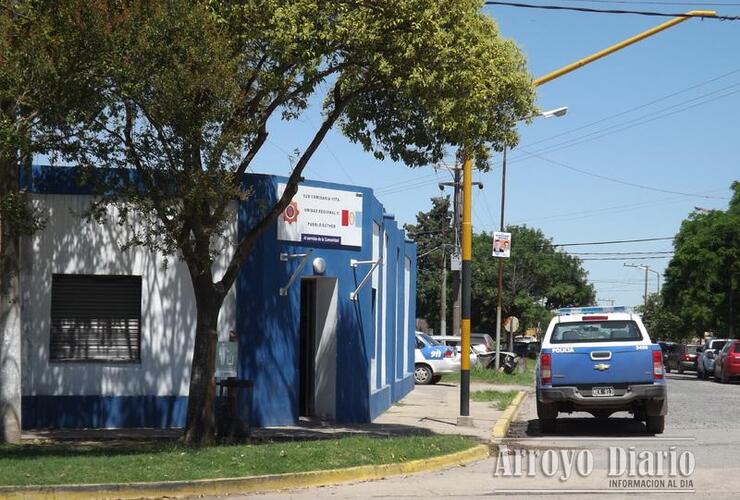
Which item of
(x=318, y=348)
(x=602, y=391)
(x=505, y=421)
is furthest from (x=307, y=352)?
(x=602, y=391)

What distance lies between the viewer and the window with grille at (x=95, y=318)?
1653 centimetres

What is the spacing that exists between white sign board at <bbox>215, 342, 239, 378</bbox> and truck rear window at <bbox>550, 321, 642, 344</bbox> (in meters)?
5.27

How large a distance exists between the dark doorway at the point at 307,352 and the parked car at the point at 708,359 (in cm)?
2710

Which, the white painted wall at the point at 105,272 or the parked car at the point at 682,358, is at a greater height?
the white painted wall at the point at 105,272

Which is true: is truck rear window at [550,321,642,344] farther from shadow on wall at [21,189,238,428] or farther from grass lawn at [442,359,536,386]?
grass lawn at [442,359,536,386]

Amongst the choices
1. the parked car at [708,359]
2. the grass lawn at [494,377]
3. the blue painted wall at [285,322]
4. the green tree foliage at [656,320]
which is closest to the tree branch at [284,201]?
the blue painted wall at [285,322]

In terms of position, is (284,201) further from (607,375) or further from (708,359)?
(708,359)

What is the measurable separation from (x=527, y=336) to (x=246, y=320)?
68.2 m

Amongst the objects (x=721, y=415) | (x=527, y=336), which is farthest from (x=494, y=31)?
(x=527, y=336)

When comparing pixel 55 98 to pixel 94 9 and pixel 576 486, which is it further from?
pixel 576 486

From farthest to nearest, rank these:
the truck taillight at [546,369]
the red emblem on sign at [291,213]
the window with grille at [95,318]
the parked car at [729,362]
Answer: the parked car at [729,362] → the red emblem on sign at [291,213] → the window with grille at [95,318] → the truck taillight at [546,369]

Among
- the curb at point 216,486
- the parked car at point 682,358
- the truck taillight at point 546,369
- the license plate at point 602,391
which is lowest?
the parked car at point 682,358

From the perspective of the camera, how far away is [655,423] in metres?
16.1

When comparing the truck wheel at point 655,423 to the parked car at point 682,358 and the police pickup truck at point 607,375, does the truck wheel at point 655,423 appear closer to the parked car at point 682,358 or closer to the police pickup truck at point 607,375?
the police pickup truck at point 607,375
